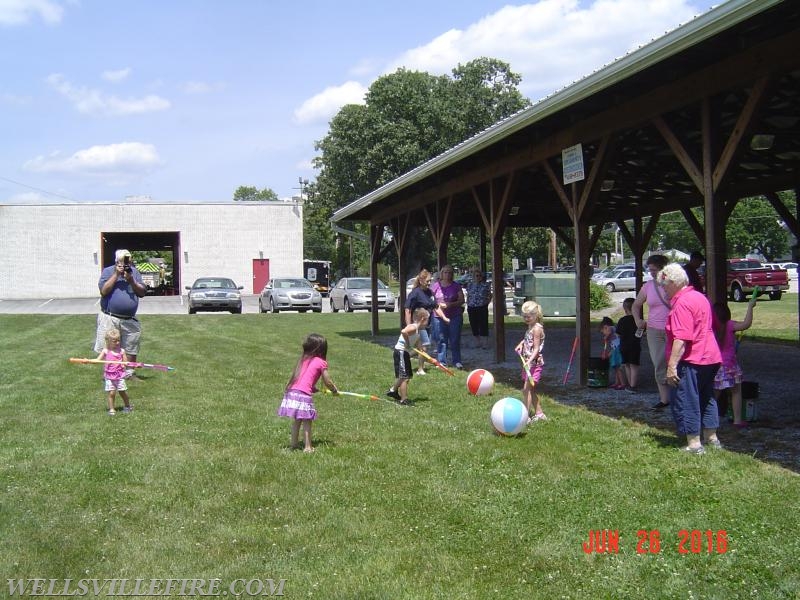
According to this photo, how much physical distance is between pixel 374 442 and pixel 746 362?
8.34 metres

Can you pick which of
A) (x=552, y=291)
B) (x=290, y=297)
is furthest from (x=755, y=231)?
(x=290, y=297)

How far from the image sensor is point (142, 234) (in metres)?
50.1

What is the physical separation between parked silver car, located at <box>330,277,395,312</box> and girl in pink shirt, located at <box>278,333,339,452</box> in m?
24.8

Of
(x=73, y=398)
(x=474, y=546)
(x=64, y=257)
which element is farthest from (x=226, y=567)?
(x=64, y=257)

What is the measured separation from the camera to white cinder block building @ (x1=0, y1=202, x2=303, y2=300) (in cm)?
4725

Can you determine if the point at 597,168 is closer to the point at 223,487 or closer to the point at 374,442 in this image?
the point at 374,442

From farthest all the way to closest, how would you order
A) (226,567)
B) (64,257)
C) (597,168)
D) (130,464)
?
(64,257), (597,168), (130,464), (226,567)

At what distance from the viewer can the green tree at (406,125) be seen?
170 ft

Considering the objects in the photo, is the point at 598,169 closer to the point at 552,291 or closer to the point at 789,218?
the point at 789,218

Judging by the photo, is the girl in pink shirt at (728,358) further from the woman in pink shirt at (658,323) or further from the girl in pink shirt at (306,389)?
the girl in pink shirt at (306,389)

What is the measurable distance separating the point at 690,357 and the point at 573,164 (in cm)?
464

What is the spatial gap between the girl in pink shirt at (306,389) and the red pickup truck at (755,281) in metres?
30.8

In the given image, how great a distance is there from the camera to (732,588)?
13.6ft

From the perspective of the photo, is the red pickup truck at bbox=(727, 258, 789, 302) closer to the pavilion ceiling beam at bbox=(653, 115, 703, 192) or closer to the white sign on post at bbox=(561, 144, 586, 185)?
the white sign on post at bbox=(561, 144, 586, 185)
